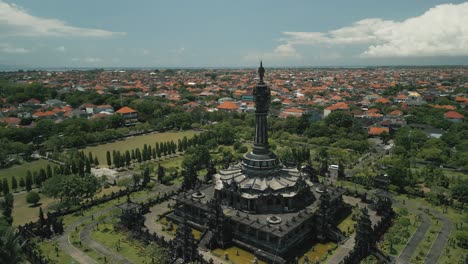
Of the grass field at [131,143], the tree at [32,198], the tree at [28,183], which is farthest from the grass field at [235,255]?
the grass field at [131,143]

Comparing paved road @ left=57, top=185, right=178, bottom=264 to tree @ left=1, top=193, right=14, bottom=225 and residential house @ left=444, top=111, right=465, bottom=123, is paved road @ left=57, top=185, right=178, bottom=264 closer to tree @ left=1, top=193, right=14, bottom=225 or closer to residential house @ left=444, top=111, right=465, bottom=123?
tree @ left=1, top=193, right=14, bottom=225

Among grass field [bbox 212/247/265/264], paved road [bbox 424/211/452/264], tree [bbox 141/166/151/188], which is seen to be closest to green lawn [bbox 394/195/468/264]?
paved road [bbox 424/211/452/264]

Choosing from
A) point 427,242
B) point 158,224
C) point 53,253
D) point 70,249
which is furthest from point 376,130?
point 53,253

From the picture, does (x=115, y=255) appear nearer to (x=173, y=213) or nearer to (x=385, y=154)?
(x=173, y=213)

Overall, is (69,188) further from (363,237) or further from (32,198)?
(363,237)

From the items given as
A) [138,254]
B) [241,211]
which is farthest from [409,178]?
[138,254]

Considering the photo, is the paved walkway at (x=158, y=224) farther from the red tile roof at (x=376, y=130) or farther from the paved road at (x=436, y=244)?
the red tile roof at (x=376, y=130)
